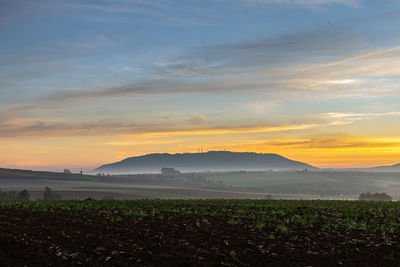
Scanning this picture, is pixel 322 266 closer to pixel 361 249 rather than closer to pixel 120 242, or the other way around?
pixel 361 249

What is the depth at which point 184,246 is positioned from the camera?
17828 mm

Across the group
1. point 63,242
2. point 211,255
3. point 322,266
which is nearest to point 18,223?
point 63,242

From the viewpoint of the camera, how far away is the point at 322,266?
50.8ft

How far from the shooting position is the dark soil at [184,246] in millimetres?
15797

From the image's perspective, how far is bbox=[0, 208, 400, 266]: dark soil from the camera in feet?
51.8

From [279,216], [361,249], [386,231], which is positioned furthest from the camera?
[279,216]

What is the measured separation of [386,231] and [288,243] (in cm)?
684

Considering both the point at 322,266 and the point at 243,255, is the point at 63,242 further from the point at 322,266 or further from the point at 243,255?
the point at 322,266

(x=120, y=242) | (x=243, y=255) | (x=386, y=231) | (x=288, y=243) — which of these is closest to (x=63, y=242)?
(x=120, y=242)

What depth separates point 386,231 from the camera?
21656 millimetres

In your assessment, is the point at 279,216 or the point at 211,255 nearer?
the point at 211,255

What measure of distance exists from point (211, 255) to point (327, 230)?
8.67 m

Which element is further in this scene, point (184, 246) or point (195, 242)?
point (195, 242)

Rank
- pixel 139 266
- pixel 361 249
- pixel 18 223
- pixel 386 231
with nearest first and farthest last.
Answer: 1. pixel 139 266
2. pixel 361 249
3. pixel 386 231
4. pixel 18 223
